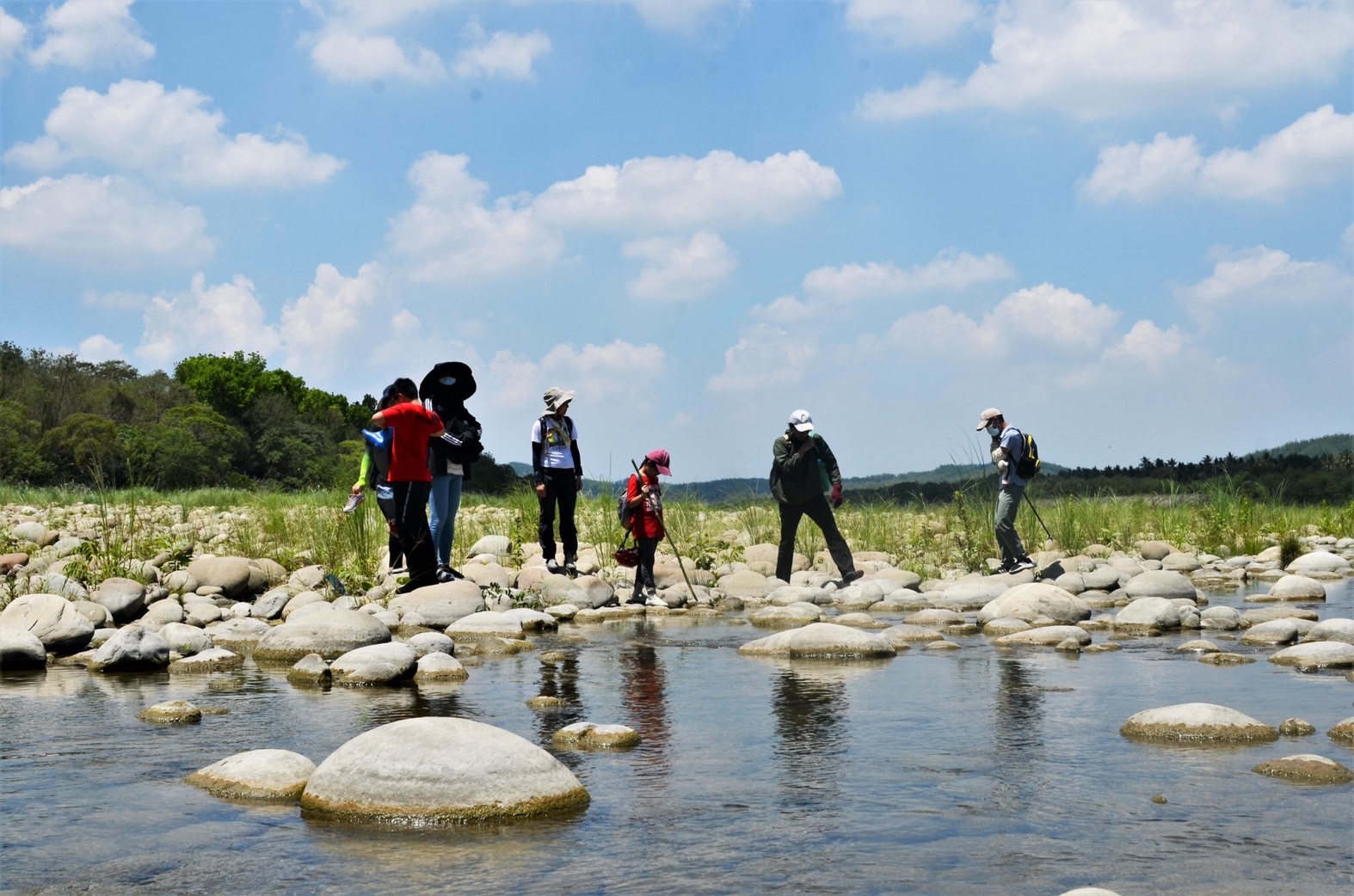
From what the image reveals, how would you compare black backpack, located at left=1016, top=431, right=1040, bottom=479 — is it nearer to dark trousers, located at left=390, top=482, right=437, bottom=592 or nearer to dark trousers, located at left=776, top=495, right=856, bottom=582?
dark trousers, located at left=776, top=495, right=856, bottom=582

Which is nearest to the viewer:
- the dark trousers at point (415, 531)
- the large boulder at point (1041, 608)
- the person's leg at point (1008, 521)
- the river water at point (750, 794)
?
the river water at point (750, 794)

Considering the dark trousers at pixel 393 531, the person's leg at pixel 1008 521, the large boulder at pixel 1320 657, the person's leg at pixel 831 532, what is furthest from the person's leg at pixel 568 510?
the large boulder at pixel 1320 657

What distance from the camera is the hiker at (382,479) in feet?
37.8

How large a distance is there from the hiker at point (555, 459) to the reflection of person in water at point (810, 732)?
5163mm

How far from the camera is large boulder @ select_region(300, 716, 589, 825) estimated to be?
4.51 meters

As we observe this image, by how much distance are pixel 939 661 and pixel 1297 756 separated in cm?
368

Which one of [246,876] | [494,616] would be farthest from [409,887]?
[494,616]

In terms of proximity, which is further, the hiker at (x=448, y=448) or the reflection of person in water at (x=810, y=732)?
the hiker at (x=448, y=448)

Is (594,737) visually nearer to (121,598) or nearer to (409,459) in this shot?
(409,459)

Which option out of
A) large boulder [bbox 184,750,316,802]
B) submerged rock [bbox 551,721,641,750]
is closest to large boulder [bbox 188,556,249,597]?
submerged rock [bbox 551,721,641,750]

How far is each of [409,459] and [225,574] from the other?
2.64 meters

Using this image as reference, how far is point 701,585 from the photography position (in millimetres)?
14172

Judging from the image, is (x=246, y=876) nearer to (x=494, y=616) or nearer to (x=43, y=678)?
(x=43, y=678)

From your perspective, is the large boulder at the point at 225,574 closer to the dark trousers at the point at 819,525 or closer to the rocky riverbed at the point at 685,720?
the rocky riverbed at the point at 685,720
